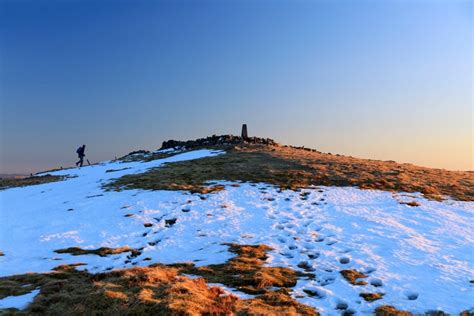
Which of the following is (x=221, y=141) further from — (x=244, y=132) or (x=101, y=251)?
(x=101, y=251)

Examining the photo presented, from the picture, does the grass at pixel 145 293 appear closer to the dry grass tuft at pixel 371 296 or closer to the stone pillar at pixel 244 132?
the dry grass tuft at pixel 371 296

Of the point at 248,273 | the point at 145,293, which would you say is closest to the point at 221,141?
the point at 248,273

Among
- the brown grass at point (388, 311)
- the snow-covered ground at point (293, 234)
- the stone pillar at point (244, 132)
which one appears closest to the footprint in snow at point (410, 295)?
the snow-covered ground at point (293, 234)

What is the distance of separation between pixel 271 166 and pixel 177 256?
16.1 meters

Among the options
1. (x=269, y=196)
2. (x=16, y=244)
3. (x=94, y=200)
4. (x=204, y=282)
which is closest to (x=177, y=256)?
(x=204, y=282)

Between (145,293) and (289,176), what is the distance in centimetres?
A: 1738

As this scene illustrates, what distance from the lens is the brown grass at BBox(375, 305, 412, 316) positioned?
824 cm

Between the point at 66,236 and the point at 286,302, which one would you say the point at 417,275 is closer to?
the point at 286,302

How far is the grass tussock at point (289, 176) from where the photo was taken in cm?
2262

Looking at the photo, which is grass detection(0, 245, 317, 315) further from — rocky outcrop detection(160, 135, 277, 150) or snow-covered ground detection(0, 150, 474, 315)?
rocky outcrop detection(160, 135, 277, 150)

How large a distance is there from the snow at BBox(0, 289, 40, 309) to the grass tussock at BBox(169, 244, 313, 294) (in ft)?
12.9

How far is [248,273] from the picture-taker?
1058cm

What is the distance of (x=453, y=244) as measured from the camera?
43.8ft

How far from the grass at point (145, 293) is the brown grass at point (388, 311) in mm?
1480
